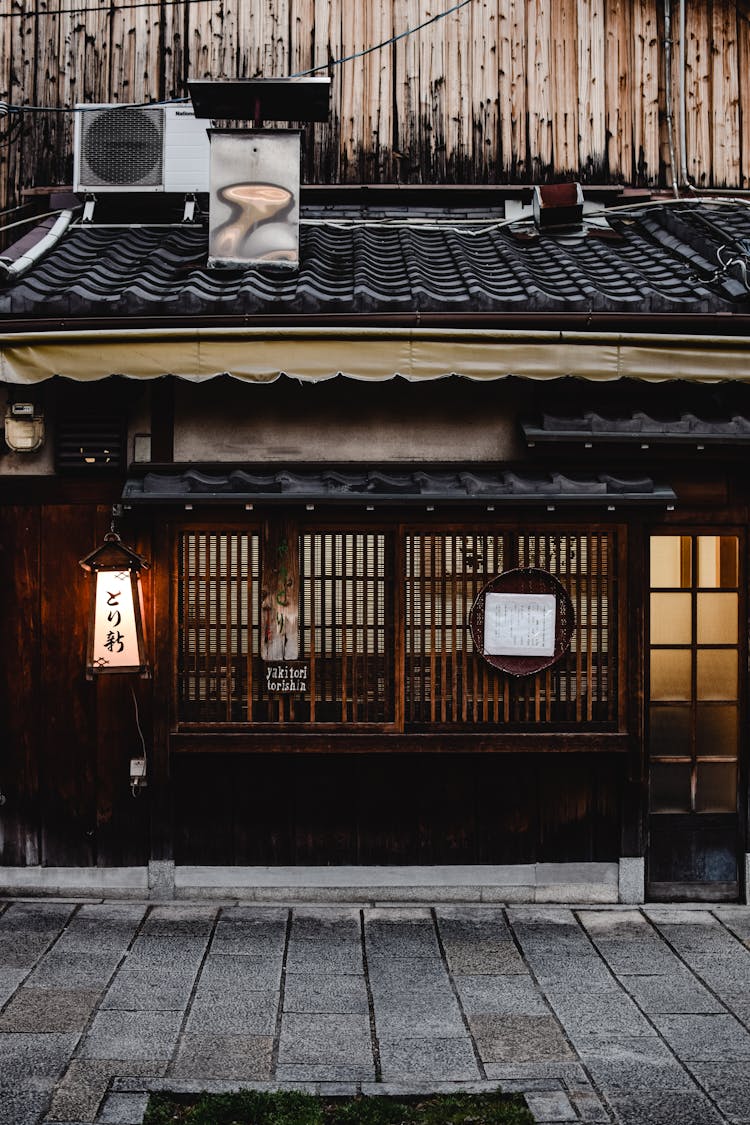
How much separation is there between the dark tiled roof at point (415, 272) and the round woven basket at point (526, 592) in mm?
2253

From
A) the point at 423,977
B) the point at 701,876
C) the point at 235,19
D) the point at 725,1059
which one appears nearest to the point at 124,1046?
the point at 423,977

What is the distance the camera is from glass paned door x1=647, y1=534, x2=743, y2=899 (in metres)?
8.41

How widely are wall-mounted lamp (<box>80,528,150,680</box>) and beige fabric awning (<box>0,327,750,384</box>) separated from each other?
1531 mm

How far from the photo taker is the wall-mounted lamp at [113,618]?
765 cm

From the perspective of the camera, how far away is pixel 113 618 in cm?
766

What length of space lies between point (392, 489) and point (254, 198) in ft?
10.5

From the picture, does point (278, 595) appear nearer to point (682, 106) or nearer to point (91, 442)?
point (91, 442)

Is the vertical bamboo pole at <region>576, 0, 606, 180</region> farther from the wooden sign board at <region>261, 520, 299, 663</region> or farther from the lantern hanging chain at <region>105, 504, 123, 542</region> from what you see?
the lantern hanging chain at <region>105, 504, 123, 542</region>

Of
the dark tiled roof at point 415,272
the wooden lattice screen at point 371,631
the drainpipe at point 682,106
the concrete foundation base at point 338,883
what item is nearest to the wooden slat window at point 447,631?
the wooden lattice screen at point 371,631

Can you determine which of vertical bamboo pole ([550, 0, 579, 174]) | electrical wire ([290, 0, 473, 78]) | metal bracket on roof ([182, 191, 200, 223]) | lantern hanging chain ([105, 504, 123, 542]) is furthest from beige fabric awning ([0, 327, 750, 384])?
electrical wire ([290, 0, 473, 78])

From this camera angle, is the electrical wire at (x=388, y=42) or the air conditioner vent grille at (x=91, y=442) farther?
the electrical wire at (x=388, y=42)

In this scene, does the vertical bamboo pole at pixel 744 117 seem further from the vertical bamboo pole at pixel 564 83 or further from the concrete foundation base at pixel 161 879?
the concrete foundation base at pixel 161 879

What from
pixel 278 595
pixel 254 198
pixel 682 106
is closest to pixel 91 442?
pixel 278 595

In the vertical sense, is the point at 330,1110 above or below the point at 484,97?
below
